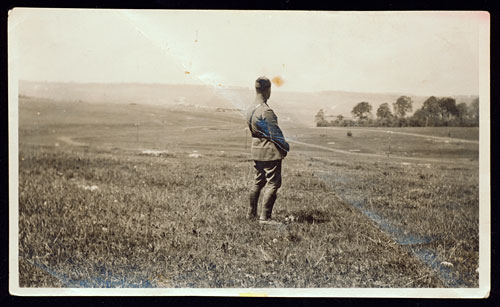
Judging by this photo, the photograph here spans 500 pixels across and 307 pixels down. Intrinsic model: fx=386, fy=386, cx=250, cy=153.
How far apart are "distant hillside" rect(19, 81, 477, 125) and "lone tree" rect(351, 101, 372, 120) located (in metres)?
0.05

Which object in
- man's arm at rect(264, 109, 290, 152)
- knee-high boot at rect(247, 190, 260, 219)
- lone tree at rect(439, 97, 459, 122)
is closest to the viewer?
man's arm at rect(264, 109, 290, 152)

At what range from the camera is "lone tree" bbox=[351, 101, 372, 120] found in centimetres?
423

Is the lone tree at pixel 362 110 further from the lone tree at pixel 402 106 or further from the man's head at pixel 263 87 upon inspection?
the man's head at pixel 263 87

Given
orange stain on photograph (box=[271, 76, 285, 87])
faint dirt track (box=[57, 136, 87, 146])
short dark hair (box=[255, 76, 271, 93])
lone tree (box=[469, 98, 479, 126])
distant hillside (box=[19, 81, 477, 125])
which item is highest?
orange stain on photograph (box=[271, 76, 285, 87])

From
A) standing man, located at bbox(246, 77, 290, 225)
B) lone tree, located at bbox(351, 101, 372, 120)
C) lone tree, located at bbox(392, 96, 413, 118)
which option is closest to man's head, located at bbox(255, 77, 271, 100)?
standing man, located at bbox(246, 77, 290, 225)

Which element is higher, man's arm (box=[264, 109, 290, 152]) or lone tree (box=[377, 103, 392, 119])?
lone tree (box=[377, 103, 392, 119])

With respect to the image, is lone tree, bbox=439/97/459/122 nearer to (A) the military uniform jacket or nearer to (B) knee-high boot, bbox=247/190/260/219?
(A) the military uniform jacket

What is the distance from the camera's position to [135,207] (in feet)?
13.7

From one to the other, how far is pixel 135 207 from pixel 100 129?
924mm

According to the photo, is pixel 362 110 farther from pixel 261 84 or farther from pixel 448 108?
pixel 261 84

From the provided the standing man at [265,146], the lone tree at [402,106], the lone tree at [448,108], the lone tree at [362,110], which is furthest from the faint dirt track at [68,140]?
the lone tree at [448,108]

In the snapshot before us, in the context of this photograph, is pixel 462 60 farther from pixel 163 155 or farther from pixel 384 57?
pixel 163 155

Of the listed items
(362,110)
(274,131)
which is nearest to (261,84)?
(274,131)
